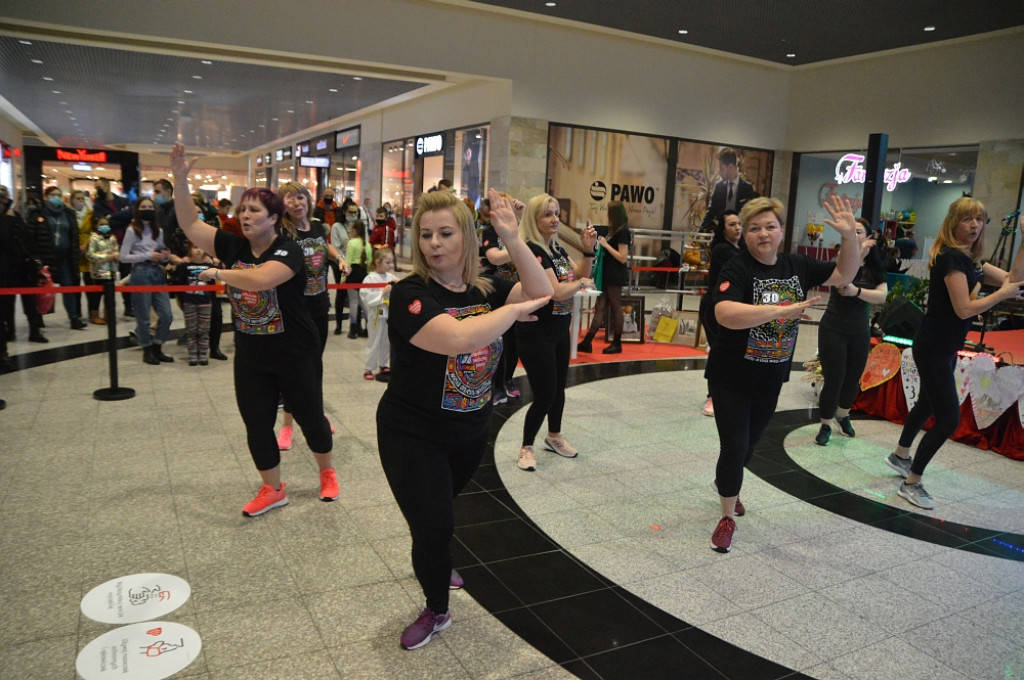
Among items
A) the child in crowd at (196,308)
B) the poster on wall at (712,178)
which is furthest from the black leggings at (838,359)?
the poster on wall at (712,178)

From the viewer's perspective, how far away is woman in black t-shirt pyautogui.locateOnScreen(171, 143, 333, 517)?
332cm

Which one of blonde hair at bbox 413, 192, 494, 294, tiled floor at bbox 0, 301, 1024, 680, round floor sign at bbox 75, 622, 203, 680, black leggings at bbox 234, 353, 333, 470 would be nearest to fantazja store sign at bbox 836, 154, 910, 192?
tiled floor at bbox 0, 301, 1024, 680

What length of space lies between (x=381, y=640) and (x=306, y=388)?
1399mm

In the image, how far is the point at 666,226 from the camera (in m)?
15.7

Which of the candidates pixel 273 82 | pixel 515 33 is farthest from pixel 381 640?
pixel 273 82

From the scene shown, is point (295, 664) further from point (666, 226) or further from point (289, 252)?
point (666, 226)

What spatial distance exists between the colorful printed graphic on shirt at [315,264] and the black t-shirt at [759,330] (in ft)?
7.80

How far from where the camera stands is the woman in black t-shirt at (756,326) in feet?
10.5

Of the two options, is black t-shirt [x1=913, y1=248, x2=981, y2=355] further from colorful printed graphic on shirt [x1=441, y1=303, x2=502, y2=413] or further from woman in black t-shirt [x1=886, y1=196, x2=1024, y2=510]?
colorful printed graphic on shirt [x1=441, y1=303, x2=502, y2=413]

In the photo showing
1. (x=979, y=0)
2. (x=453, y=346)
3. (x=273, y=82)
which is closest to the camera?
(x=453, y=346)

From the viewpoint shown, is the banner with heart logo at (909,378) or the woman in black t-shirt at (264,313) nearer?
the woman in black t-shirt at (264,313)

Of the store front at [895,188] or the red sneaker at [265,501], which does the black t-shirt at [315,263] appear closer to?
the red sneaker at [265,501]

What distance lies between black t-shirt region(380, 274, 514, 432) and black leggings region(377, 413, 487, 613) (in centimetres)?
4

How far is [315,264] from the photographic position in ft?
14.0
